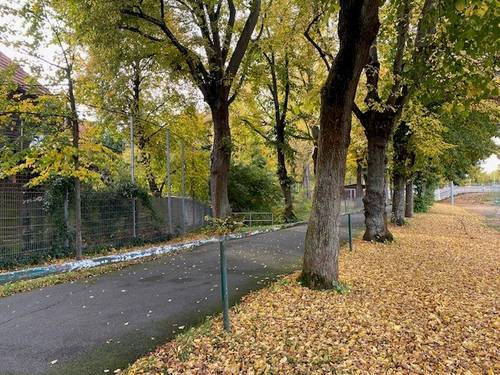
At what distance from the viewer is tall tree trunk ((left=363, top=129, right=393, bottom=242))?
11.1 meters

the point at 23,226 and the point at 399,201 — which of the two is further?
the point at 399,201

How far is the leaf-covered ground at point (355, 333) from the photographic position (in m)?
3.59

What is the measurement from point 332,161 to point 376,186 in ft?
18.8

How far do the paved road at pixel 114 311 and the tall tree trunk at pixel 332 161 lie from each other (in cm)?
123

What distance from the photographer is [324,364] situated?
356cm

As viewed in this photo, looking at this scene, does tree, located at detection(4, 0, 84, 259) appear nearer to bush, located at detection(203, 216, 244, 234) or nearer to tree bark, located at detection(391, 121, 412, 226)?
bush, located at detection(203, 216, 244, 234)

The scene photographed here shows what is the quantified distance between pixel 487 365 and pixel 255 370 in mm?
2260

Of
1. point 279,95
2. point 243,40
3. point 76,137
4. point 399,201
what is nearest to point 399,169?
point 399,201

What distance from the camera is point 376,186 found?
→ 11.1 m

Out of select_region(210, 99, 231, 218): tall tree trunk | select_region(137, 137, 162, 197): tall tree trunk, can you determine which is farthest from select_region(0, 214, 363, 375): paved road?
select_region(137, 137, 162, 197): tall tree trunk

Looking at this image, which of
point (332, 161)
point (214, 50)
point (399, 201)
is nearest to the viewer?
point (332, 161)

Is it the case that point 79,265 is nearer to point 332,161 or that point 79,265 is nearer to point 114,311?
point 114,311

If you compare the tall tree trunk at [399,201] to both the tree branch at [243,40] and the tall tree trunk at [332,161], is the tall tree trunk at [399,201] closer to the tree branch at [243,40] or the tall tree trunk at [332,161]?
the tree branch at [243,40]

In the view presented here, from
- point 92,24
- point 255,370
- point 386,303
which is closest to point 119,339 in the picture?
point 255,370
